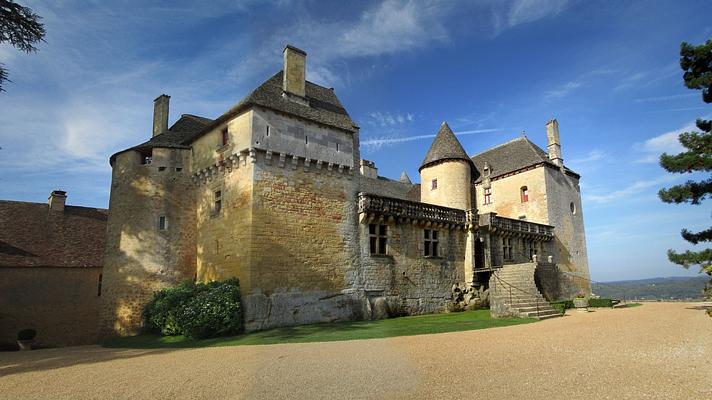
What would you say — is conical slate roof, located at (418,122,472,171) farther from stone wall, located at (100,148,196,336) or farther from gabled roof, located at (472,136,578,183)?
stone wall, located at (100,148,196,336)

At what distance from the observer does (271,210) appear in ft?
51.3

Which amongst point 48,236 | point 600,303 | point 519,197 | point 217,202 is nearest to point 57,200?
point 48,236

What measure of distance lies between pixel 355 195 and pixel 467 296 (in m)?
8.14

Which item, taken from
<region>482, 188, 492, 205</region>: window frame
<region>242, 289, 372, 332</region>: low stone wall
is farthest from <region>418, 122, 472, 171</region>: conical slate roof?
<region>242, 289, 372, 332</region>: low stone wall

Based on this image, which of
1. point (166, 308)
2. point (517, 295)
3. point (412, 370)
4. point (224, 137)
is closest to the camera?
point (412, 370)

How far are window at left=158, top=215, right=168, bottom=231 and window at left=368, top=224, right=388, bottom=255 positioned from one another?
29.3ft

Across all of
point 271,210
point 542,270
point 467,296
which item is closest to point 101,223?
point 271,210

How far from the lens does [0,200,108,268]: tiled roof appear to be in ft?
66.5

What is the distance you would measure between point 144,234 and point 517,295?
16.3 metres

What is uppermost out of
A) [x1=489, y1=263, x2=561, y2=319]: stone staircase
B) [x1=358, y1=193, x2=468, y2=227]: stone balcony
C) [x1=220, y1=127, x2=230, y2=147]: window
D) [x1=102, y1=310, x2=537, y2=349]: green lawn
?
[x1=220, y1=127, x2=230, y2=147]: window

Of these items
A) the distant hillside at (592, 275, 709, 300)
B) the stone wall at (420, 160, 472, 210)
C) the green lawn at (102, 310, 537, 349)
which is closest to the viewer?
the green lawn at (102, 310, 537, 349)

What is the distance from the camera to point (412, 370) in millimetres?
7465

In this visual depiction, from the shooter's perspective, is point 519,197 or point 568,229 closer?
point 519,197

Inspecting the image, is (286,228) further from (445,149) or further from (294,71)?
(445,149)
